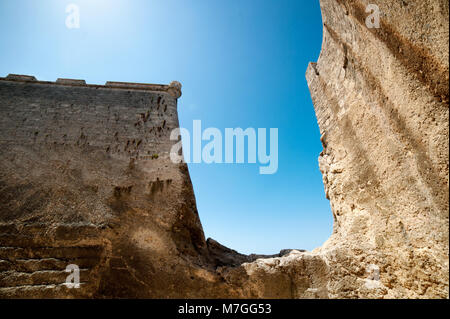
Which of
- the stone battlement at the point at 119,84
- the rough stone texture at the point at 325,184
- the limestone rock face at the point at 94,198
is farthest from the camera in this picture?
the stone battlement at the point at 119,84

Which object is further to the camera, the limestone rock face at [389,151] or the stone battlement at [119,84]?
the stone battlement at [119,84]

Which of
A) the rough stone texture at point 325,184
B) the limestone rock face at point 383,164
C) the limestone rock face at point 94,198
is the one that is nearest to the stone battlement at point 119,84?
the limestone rock face at point 94,198

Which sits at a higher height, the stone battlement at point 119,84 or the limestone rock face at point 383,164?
the stone battlement at point 119,84

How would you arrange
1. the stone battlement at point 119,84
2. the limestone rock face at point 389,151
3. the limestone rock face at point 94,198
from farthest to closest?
the stone battlement at point 119,84
the limestone rock face at point 94,198
the limestone rock face at point 389,151

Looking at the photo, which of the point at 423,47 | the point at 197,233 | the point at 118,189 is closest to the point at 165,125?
the point at 118,189

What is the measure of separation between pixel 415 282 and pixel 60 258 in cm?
464

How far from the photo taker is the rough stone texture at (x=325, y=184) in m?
2.48

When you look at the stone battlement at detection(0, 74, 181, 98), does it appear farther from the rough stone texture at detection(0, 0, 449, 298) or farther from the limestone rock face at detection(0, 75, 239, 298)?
the rough stone texture at detection(0, 0, 449, 298)

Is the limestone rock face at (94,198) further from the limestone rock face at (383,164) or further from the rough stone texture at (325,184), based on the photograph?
the limestone rock face at (383,164)

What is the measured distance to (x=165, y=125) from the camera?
501 cm

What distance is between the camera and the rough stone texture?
248cm

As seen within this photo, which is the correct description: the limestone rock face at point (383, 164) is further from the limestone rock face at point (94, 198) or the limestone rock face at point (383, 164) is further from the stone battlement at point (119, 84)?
the stone battlement at point (119, 84)

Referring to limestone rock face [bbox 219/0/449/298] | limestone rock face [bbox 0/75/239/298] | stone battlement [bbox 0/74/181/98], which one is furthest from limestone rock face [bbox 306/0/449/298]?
stone battlement [bbox 0/74/181/98]

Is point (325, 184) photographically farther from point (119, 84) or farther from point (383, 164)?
point (119, 84)
